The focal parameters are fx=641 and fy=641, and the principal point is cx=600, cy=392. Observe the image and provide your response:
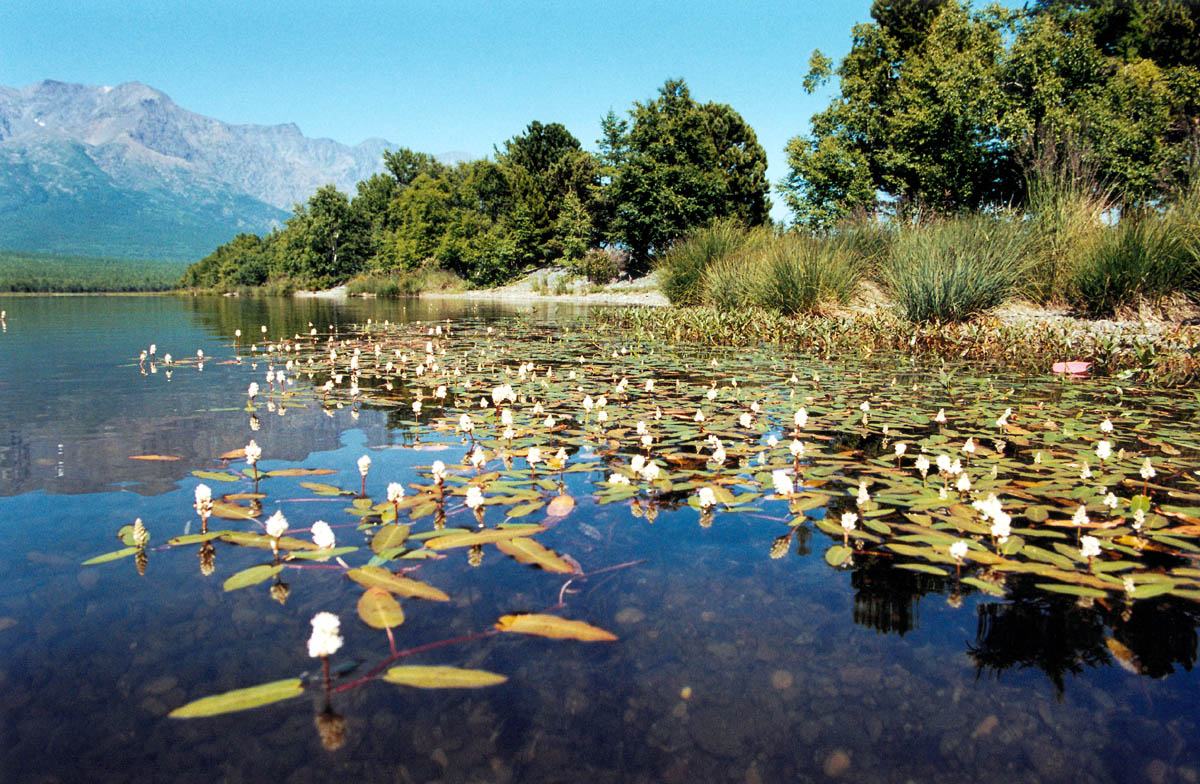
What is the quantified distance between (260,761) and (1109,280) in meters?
11.2

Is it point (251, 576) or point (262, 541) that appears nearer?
point (251, 576)

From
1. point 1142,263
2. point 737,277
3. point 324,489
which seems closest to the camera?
point 324,489

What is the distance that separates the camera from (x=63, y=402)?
5000 millimetres

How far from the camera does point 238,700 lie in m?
1.43

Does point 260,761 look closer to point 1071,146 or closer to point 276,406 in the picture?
point 276,406

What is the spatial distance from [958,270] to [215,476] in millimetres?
9329

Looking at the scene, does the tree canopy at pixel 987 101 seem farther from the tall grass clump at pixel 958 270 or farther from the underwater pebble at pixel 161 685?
the underwater pebble at pixel 161 685

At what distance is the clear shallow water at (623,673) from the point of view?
1.31m

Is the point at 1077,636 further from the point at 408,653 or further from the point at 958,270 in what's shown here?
the point at 958,270

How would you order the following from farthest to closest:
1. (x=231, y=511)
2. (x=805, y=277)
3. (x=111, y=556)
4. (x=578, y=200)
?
(x=578, y=200) → (x=805, y=277) → (x=231, y=511) → (x=111, y=556)

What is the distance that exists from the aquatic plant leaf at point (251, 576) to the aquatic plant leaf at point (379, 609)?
354 mm

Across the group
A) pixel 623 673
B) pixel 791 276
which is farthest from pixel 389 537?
pixel 791 276

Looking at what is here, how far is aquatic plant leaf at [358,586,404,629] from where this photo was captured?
177cm

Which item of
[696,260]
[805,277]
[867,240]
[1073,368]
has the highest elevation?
[867,240]
